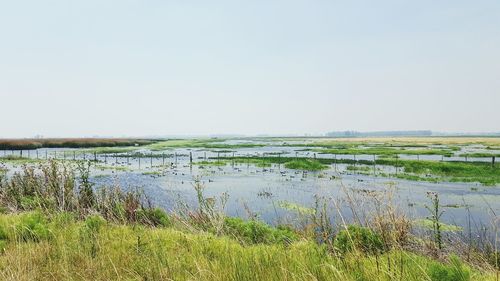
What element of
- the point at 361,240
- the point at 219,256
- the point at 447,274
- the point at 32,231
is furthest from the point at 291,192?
the point at 447,274

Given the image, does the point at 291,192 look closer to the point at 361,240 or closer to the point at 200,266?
the point at 361,240

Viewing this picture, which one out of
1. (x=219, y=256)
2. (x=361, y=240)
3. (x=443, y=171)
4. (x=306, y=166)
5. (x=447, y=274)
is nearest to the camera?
(x=447, y=274)

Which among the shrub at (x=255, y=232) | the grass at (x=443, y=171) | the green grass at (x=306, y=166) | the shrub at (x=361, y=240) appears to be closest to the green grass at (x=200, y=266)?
the shrub at (x=361, y=240)

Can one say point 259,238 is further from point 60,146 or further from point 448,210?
point 60,146

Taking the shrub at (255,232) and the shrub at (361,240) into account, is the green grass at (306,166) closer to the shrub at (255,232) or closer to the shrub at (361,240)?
the shrub at (255,232)

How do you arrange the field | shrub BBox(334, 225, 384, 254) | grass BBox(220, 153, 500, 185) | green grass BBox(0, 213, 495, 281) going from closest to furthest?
green grass BBox(0, 213, 495, 281)
the field
shrub BBox(334, 225, 384, 254)
grass BBox(220, 153, 500, 185)

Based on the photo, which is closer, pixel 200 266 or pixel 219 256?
pixel 200 266

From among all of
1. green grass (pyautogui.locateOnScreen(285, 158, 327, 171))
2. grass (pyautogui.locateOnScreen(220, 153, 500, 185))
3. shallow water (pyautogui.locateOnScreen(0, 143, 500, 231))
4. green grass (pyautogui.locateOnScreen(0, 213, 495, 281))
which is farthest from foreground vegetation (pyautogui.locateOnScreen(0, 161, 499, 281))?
green grass (pyautogui.locateOnScreen(285, 158, 327, 171))

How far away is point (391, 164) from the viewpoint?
129 feet

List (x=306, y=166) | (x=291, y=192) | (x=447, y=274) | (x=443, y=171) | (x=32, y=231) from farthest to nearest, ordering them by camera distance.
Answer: (x=306, y=166), (x=443, y=171), (x=291, y=192), (x=32, y=231), (x=447, y=274)

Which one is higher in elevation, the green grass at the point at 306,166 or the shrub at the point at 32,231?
the shrub at the point at 32,231

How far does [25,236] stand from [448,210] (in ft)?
59.6

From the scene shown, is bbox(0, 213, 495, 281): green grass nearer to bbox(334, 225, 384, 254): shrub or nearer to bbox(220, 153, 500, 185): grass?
bbox(334, 225, 384, 254): shrub

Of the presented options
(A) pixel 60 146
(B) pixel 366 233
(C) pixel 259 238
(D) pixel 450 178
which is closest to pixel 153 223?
(C) pixel 259 238
